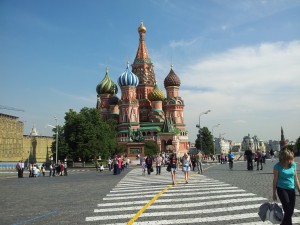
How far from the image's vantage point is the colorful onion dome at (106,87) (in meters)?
96.9

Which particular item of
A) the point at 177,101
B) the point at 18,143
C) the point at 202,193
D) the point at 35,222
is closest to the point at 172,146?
the point at 177,101

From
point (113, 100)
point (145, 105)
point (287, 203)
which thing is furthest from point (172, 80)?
point (287, 203)

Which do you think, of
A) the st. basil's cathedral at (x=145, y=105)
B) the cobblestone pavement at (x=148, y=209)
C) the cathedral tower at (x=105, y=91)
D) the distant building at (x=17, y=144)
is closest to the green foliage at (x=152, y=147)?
the st. basil's cathedral at (x=145, y=105)

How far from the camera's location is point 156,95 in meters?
90.6

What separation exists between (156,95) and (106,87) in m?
15.6

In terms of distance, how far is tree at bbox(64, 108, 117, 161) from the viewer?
54.0 metres

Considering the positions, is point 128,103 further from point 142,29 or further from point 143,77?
point 142,29

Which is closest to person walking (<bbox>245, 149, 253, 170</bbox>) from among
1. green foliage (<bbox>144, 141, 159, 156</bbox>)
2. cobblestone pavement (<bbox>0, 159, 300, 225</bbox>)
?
cobblestone pavement (<bbox>0, 159, 300, 225</bbox>)

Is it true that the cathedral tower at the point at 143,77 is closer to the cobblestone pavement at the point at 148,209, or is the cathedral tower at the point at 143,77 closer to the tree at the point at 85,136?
the tree at the point at 85,136

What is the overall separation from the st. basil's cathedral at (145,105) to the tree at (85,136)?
20.0 meters

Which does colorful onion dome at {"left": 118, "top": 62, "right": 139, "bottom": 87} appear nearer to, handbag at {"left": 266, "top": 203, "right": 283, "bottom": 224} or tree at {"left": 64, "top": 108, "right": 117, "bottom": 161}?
tree at {"left": 64, "top": 108, "right": 117, "bottom": 161}

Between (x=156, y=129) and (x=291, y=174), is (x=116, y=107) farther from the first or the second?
(x=291, y=174)

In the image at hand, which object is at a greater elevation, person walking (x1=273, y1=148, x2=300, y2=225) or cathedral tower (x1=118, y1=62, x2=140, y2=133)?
cathedral tower (x1=118, y1=62, x2=140, y2=133)

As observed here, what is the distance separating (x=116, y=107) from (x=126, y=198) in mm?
84263
